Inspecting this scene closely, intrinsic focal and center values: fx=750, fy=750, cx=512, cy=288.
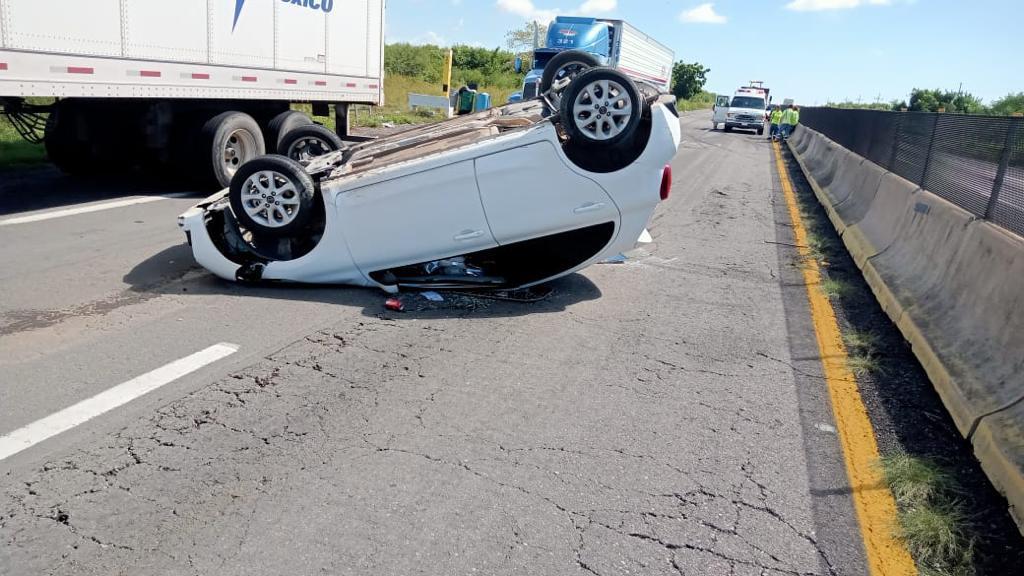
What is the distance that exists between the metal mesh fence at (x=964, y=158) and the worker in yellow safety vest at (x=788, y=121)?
24377 millimetres

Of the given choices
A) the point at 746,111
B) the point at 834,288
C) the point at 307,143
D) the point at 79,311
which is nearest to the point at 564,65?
the point at 307,143

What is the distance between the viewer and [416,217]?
565 centimetres

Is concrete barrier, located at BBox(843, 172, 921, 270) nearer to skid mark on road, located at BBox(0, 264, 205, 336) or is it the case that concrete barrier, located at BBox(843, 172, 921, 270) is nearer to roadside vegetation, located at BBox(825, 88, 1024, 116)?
skid mark on road, located at BBox(0, 264, 205, 336)

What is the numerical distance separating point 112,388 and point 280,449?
1221 mm

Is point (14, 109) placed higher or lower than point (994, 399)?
higher

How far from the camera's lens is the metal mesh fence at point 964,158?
204 inches

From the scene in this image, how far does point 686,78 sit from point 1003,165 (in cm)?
9330

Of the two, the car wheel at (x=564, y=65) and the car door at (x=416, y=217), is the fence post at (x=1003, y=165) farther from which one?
the car wheel at (x=564, y=65)

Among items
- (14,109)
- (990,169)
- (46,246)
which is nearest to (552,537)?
(990,169)

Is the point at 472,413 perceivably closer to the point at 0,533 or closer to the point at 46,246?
the point at 0,533

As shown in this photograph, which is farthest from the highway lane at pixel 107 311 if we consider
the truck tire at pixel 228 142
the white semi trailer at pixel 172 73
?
the truck tire at pixel 228 142

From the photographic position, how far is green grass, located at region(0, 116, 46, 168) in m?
12.1

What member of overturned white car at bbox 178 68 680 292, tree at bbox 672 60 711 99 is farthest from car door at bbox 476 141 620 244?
tree at bbox 672 60 711 99

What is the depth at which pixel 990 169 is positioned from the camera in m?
5.63
